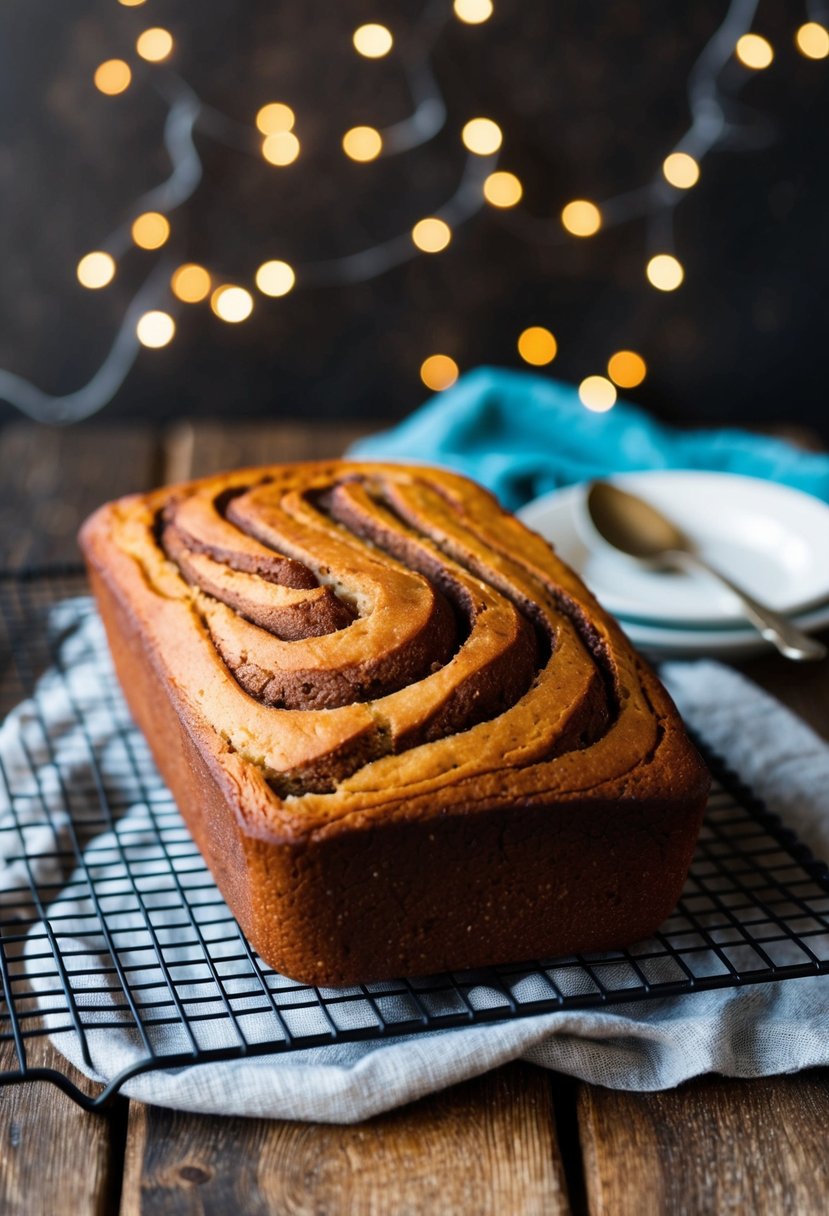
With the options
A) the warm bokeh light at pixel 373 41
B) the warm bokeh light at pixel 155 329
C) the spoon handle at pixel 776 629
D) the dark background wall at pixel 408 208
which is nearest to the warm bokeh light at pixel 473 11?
the dark background wall at pixel 408 208

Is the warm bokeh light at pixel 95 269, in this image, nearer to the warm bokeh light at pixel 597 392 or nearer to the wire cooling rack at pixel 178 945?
the warm bokeh light at pixel 597 392

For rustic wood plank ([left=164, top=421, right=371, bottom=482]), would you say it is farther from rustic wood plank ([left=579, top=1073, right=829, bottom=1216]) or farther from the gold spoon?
rustic wood plank ([left=579, top=1073, right=829, bottom=1216])

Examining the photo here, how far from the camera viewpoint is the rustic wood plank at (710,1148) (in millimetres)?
942

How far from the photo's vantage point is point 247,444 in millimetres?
2438

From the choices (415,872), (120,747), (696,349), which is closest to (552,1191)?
(415,872)

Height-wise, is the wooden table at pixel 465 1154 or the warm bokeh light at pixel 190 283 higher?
the warm bokeh light at pixel 190 283

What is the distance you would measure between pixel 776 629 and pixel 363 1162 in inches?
36.5

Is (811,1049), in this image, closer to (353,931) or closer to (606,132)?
(353,931)

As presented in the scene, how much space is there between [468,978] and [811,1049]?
0.98 feet

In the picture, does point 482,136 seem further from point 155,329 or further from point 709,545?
point 709,545

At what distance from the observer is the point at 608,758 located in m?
1.09

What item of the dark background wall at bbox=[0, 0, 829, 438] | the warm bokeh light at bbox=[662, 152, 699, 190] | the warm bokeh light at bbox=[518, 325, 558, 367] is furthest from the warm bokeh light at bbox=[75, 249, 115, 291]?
the warm bokeh light at bbox=[662, 152, 699, 190]

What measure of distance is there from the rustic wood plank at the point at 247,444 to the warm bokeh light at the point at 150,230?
36 cm

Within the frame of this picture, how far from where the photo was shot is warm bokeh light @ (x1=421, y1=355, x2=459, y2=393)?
2.58 meters
